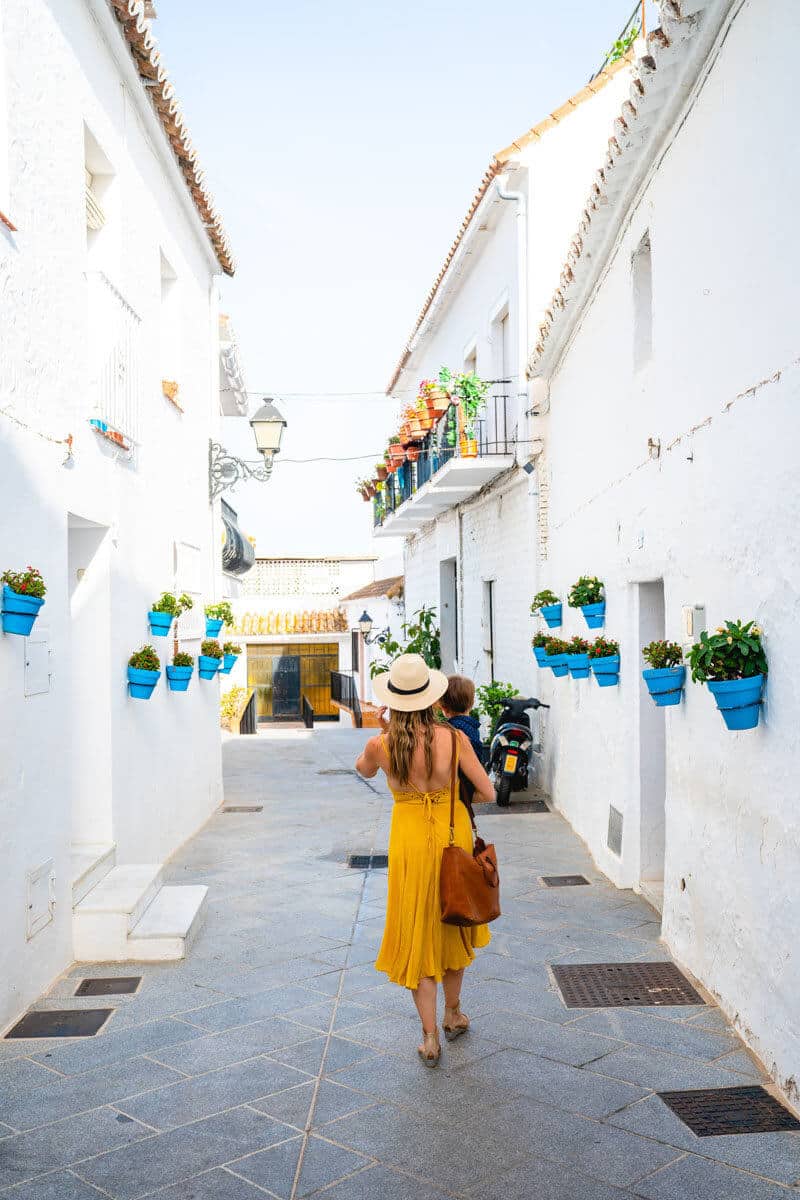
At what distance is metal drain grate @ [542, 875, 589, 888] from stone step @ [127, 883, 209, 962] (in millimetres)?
2497

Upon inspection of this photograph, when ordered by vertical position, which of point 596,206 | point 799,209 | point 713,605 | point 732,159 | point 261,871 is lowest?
point 261,871

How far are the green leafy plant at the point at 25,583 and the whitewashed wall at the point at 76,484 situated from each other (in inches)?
3.7

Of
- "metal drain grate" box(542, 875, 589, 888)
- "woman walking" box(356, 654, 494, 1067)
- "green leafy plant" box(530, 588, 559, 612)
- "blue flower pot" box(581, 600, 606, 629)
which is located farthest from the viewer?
"green leafy plant" box(530, 588, 559, 612)

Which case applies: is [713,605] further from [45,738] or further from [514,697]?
[514,697]

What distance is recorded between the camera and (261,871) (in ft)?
27.3

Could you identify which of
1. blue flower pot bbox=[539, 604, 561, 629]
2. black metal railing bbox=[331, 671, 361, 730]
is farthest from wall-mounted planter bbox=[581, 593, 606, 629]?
black metal railing bbox=[331, 671, 361, 730]

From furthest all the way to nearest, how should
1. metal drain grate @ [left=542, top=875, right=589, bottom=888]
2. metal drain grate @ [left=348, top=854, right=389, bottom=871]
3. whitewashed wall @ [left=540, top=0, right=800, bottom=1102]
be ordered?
metal drain grate @ [left=348, top=854, right=389, bottom=871]
metal drain grate @ [left=542, top=875, right=589, bottom=888]
whitewashed wall @ [left=540, top=0, right=800, bottom=1102]

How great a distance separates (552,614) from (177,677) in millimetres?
3504

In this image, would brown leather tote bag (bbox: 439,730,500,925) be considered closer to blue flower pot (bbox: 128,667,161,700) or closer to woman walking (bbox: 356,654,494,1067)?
woman walking (bbox: 356,654,494,1067)

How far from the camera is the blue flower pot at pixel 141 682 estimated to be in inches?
292

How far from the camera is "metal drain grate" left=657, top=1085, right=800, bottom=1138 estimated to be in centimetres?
388

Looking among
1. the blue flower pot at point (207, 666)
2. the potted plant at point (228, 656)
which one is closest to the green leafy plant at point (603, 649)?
the blue flower pot at point (207, 666)

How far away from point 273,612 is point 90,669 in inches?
1044

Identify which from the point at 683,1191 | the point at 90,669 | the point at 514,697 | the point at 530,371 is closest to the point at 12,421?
the point at 90,669
